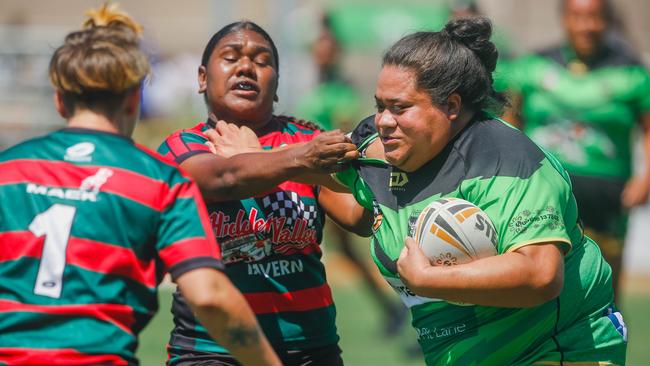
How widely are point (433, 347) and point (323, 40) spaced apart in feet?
23.8

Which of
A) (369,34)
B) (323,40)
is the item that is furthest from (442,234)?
(369,34)

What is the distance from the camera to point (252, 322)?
3.26m

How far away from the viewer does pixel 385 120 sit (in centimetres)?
391

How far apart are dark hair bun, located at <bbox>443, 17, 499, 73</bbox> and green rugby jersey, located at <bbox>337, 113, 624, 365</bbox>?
239mm

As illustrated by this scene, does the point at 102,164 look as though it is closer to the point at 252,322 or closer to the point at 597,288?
the point at 252,322

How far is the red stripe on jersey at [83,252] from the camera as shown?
318 centimetres

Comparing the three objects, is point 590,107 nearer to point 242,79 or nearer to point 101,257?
point 242,79

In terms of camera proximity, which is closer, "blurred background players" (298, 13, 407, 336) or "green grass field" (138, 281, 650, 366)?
"green grass field" (138, 281, 650, 366)

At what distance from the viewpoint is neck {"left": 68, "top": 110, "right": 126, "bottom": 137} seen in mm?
3326

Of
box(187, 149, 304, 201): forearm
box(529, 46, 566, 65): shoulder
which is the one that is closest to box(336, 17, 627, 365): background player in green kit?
box(187, 149, 304, 201): forearm

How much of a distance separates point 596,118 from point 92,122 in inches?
195

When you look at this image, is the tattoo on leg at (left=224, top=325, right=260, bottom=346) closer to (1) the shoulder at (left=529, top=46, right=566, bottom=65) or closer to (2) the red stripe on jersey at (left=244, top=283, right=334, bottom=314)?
(2) the red stripe on jersey at (left=244, top=283, right=334, bottom=314)

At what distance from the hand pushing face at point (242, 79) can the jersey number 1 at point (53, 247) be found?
140cm

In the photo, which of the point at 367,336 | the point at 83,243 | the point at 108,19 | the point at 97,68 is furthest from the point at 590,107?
the point at 83,243
